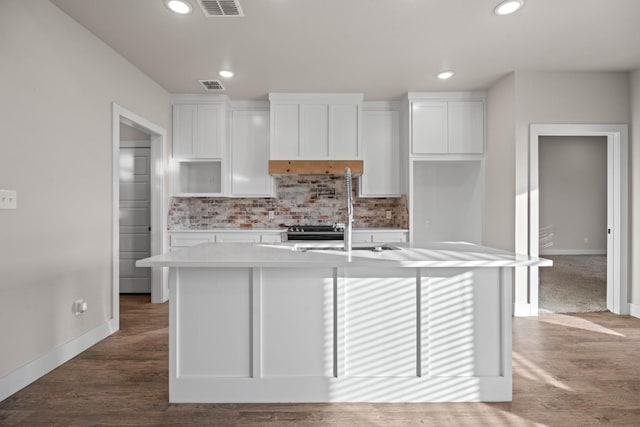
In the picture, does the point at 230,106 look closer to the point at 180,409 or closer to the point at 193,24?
the point at 193,24

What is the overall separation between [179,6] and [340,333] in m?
2.48

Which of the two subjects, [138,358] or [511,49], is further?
[511,49]

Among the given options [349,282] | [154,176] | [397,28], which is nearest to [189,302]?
[349,282]

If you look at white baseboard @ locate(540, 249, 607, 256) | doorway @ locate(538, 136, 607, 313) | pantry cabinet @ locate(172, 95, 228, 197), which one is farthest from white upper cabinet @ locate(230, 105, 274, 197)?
white baseboard @ locate(540, 249, 607, 256)

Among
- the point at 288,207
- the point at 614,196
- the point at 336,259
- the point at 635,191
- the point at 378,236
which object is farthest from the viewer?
the point at 288,207

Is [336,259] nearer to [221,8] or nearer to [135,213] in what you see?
[221,8]

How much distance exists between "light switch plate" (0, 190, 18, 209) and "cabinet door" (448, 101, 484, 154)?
4.33 m

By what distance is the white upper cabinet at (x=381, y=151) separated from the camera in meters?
5.10

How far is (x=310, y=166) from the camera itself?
15.8ft

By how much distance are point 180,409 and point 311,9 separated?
2.74 m

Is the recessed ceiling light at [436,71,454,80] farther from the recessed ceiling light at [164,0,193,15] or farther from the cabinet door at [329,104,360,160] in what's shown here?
the recessed ceiling light at [164,0,193,15]

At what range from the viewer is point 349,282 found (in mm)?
2213

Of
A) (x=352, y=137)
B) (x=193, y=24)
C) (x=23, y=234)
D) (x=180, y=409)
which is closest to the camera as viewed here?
(x=180, y=409)

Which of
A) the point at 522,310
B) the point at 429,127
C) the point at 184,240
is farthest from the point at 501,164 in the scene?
the point at 184,240
